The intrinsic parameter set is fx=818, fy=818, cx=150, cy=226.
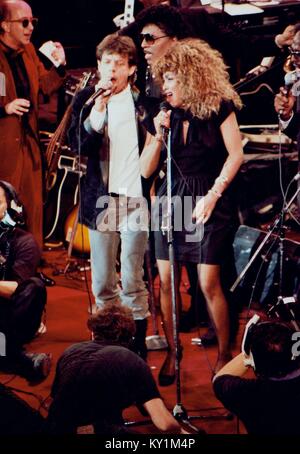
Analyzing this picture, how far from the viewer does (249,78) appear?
24.5 feet

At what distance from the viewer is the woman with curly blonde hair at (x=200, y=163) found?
15.5 ft

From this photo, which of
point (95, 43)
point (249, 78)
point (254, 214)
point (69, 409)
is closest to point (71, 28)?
point (95, 43)

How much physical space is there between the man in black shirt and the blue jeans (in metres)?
1.30

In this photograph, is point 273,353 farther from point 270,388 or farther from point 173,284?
point 173,284

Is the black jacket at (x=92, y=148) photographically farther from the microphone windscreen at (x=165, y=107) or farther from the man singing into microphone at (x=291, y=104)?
the man singing into microphone at (x=291, y=104)

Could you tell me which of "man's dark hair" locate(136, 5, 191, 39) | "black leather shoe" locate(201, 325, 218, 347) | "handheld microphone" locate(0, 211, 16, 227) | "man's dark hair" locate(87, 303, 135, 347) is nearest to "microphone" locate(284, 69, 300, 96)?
"man's dark hair" locate(136, 5, 191, 39)

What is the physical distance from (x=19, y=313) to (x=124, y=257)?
81 centimetres

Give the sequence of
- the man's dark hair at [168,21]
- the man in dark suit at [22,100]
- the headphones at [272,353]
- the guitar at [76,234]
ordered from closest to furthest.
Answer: the headphones at [272,353] → the man's dark hair at [168,21] → the man in dark suit at [22,100] → the guitar at [76,234]

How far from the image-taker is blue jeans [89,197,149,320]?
502 centimetres

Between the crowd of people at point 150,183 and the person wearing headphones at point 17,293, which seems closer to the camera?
the crowd of people at point 150,183

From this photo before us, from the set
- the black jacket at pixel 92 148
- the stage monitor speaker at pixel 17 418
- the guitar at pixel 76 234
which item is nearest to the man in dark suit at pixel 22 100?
the guitar at pixel 76 234

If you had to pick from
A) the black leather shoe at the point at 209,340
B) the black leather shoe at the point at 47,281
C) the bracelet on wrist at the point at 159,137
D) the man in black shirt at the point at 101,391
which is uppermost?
the bracelet on wrist at the point at 159,137

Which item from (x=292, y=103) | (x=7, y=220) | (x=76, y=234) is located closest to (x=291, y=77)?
(x=292, y=103)

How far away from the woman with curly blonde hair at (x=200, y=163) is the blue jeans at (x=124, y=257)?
0.14 m
